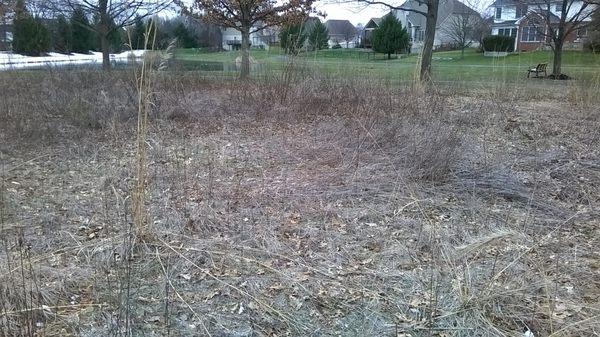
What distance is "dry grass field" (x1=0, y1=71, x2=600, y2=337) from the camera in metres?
2.72

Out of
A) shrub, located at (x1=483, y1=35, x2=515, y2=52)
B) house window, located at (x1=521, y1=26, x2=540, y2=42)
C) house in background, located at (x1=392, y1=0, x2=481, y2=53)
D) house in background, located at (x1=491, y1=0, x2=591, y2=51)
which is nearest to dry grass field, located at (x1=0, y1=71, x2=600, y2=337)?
house in background, located at (x1=491, y1=0, x2=591, y2=51)

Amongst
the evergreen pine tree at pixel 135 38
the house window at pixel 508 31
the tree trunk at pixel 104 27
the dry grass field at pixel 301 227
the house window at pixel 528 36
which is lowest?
the dry grass field at pixel 301 227

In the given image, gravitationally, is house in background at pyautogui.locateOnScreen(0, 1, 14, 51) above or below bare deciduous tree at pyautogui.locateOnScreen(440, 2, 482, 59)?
below

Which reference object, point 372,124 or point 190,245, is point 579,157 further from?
point 190,245

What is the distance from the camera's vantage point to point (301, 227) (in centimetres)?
391

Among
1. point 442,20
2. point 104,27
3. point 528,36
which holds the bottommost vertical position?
point 104,27

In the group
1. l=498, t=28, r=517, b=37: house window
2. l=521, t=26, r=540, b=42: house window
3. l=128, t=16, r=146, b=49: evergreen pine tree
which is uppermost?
l=498, t=28, r=517, b=37: house window

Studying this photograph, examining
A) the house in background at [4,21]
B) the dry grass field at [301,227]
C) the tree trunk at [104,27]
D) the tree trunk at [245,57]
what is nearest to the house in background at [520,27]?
the tree trunk at [245,57]

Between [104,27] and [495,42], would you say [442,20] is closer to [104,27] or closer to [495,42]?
[495,42]

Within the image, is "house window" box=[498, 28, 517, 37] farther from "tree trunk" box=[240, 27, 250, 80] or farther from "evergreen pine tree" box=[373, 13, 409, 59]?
"tree trunk" box=[240, 27, 250, 80]

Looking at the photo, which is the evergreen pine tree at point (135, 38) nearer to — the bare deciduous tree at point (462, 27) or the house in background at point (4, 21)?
the house in background at point (4, 21)

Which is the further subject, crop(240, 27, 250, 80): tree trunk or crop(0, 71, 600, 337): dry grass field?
crop(240, 27, 250, 80): tree trunk

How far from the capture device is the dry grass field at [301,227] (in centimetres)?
272

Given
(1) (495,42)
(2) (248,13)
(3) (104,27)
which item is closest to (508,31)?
(1) (495,42)
